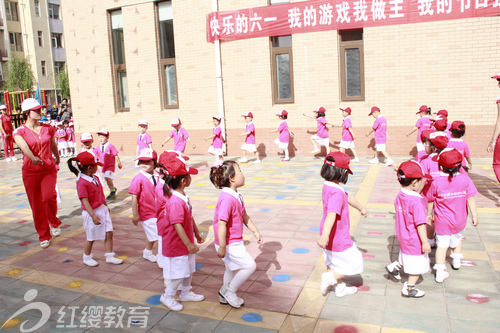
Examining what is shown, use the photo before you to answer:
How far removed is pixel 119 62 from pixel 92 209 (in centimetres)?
1180

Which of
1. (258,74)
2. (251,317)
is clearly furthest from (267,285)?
(258,74)

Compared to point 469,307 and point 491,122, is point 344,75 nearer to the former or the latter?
point 491,122

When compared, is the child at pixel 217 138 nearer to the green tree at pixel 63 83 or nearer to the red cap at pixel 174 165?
the red cap at pixel 174 165

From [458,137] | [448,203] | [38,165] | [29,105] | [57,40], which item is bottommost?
[448,203]

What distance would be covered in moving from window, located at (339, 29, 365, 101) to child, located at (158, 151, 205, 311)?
373 inches

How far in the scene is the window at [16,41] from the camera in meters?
41.7

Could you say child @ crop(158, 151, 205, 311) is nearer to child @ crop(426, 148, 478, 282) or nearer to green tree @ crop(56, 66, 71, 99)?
child @ crop(426, 148, 478, 282)

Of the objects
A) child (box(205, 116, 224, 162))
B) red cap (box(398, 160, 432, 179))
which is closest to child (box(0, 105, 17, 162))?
child (box(205, 116, 224, 162))

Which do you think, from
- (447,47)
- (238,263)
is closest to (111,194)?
(238,263)

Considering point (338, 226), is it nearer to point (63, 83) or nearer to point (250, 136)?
point (250, 136)

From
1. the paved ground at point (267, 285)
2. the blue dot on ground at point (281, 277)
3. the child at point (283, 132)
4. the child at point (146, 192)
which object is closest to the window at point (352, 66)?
the child at point (283, 132)

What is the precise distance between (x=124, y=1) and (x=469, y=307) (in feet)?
48.2

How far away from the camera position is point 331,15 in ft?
40.9

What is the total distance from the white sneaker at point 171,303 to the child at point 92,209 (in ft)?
4.95
